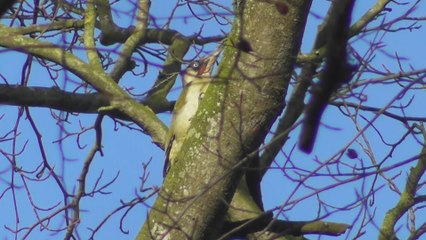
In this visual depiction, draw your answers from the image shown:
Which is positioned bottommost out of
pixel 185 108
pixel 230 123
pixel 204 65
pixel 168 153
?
pixel 230 123

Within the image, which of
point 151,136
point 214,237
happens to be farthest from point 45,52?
point 214,237

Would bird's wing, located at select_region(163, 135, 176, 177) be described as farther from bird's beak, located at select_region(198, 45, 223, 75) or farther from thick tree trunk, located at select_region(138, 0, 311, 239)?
thick tree trunk, located at select_region(138, 0, 311, 239)

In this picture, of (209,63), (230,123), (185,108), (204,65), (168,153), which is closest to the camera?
(230,123)

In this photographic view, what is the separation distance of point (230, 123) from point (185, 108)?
1.60m

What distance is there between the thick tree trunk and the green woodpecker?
58 centimetres

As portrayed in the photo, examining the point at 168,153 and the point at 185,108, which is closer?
the point at 168,153

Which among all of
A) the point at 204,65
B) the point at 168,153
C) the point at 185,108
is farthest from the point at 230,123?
the point at 185,108

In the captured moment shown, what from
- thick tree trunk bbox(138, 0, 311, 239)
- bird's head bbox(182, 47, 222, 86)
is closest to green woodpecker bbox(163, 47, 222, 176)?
bird's head bbox(182, 47, 222, 86)

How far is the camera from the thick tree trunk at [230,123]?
11.7ft

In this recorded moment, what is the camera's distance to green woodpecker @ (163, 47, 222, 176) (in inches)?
183

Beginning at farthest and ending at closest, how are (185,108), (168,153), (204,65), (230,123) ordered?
1. (185,108)
2. (168,153)
3. (204,65)
4. (230,123)

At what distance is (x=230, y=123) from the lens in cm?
371

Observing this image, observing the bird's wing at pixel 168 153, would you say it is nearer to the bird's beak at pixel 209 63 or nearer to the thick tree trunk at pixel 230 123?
the bird's beak at pixel 209 63

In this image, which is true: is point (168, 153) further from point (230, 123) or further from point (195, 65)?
point (230, 123)
